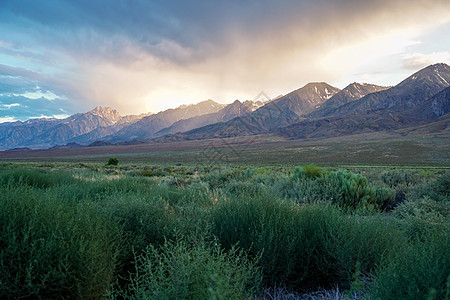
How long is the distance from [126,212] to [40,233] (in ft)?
6.44

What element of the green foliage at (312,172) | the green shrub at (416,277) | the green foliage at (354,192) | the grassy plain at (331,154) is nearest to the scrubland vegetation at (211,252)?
the green shrub at (416,277)

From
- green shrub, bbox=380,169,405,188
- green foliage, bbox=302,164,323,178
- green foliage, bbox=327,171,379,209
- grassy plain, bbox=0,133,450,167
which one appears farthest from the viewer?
grassy plain, bbox=0,133,450,167

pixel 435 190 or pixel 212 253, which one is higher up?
pixel 212 253

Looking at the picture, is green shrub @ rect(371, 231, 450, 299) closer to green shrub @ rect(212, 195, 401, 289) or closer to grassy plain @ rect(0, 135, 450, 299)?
grassy plain @ rect(0, 135, 450, 299)

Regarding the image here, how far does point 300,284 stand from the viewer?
15.6ft

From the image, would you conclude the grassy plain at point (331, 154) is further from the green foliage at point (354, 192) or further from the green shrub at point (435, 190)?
the green shrub at point (435, 190)

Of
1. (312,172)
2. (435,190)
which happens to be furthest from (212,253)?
(435,190)

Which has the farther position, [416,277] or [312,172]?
[312,172]

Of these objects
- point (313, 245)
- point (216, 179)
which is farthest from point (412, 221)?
point (216, 179)

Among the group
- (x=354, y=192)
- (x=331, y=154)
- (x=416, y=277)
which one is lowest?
(x=331, y=154)

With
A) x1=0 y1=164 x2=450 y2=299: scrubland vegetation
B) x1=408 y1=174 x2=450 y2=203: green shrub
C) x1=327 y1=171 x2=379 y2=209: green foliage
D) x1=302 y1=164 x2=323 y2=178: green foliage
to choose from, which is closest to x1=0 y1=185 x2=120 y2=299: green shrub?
x1=0 y1=164 x2=450 y2=299: scrubland vegetation

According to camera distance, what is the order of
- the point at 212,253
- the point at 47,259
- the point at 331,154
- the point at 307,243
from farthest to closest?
the point at 331,154, the point at 307,243, the point at 212,253, the point at 47,259

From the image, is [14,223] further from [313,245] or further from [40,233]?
[313,245]

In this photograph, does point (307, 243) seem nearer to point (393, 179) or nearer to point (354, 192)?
point (354, 192)
